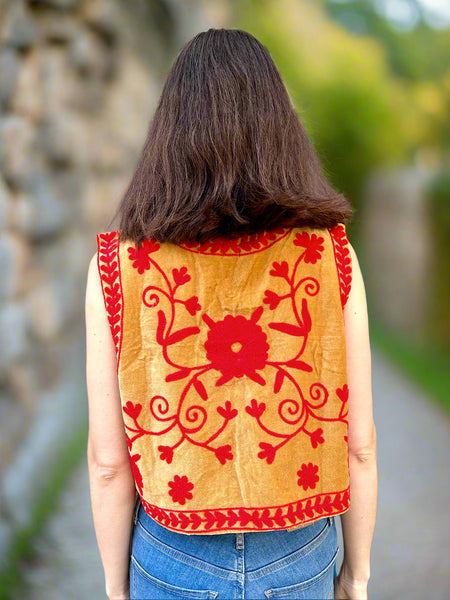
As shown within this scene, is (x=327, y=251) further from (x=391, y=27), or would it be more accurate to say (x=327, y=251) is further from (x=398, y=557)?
(x=391, y=27)

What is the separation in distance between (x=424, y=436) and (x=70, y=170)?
2.77 metres

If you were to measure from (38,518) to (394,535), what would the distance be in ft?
5.45

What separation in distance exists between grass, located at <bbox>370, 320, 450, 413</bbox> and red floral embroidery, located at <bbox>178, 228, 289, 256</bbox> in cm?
391

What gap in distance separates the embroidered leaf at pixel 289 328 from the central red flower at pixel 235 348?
0.03 meters

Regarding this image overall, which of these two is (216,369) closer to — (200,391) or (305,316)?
A: (200,391)

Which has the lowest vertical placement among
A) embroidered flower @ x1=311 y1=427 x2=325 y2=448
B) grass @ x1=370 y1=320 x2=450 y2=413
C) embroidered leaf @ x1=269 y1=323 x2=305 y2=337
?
grass @ x1=370 y1=320 x2=450 y2=413

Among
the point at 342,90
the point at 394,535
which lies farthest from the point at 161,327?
the point at 342,90

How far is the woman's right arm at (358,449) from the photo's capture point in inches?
56.7

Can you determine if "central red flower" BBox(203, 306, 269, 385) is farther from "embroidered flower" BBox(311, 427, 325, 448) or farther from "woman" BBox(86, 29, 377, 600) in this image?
"embroidered flower" BBox(311, 427, 325, 448)

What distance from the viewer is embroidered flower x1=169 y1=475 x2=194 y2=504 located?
4.46 ft

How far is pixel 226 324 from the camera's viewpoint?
1.35 metres

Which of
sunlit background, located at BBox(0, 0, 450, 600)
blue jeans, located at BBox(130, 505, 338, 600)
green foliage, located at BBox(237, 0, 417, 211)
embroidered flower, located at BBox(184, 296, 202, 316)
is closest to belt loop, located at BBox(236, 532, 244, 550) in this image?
blue jeans, located at BBox(130, 505, 338, 600)

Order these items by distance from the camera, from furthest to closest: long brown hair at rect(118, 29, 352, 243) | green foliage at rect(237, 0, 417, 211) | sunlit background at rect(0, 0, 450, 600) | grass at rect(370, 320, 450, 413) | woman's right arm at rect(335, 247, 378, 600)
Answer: green foliage at rect(237, 0, 417, 211) → grass at rect(370, 320, 450, 413) → sunlit background at rect(0, 0, 450, 600) → woman's right arm at rect(335, 247, 378, 600) → long brown hair at rect(118, 29, 352, 243)

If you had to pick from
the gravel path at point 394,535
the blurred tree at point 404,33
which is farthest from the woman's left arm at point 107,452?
the blurred tree at point 404,33
